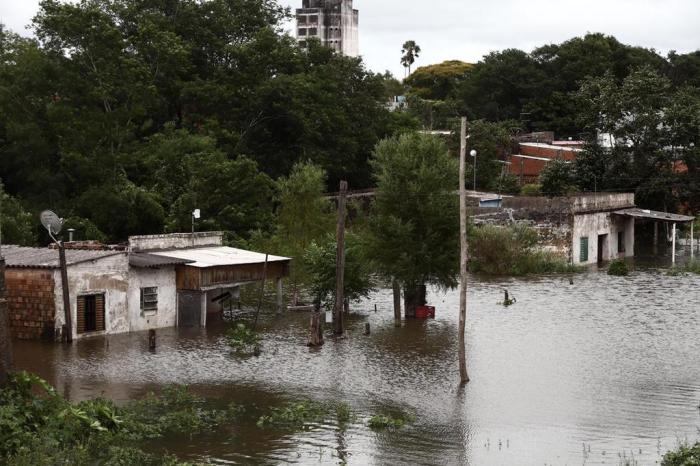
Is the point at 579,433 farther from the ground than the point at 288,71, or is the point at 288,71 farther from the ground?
the point at 288,71

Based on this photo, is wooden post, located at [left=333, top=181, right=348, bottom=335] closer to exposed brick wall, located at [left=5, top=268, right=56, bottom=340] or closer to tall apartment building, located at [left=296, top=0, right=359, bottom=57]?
exposed brick wall, located at [left=5, top=268, right=56, bottom=340]

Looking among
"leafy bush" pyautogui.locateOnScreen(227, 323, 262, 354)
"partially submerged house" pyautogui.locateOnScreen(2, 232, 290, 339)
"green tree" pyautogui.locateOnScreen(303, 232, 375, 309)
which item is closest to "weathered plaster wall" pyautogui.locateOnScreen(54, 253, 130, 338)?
"partially submerged house" pyautogui.locateOnScreen(2, 232, 290, 339)

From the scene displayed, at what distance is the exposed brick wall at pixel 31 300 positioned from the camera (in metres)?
36.7

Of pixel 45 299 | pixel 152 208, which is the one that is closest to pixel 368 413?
pixel 45 299

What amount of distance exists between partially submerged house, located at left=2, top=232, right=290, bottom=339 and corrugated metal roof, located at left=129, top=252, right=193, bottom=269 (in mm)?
35

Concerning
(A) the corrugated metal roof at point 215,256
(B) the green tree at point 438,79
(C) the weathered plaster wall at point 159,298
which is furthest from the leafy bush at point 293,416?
(B) the green tree at point 438,79

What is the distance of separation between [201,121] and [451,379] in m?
49.6

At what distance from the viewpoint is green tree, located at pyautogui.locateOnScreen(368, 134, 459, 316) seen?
42750mm

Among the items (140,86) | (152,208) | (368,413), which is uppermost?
(140,86)

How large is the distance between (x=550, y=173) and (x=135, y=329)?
45.6 meters

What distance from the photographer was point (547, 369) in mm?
32719

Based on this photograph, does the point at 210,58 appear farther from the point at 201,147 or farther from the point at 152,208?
the point at 152,208

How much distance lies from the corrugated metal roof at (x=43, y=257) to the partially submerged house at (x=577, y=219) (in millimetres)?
31558

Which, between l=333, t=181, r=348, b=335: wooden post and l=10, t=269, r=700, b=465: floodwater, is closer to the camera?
l=10, t=269, r=700, b=465: floodwater
